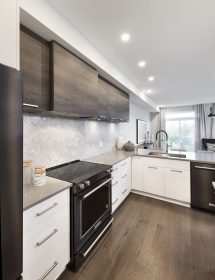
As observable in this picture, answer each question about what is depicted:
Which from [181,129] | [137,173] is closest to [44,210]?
[137,173]

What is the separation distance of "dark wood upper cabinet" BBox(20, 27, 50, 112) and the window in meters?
6.27

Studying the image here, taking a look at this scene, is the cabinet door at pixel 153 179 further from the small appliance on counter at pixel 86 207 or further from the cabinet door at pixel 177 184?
the small appliance on counter at pixel 86 207

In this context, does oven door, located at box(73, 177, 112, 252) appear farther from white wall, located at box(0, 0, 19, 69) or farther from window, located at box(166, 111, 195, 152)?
window, located at box(166, 111, 195, 152)

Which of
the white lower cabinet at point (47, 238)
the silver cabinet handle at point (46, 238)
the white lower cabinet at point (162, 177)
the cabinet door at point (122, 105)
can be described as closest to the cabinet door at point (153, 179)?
the white lower cabinet at point (162, 177)

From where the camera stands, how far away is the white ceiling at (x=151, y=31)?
4.52ft

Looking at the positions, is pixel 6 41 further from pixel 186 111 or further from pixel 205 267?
pixel 186 111

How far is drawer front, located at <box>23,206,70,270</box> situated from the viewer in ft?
3.33

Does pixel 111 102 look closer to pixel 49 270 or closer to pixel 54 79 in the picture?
pixel 54 79

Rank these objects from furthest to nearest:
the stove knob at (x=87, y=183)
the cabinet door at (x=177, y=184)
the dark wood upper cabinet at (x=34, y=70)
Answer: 1. the cabinet door at (x=177, y=184)
2. the stove knob at (x=87, y=183)
3. the dark wood upper cabinet at (x=34, y=70)

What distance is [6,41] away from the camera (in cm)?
91

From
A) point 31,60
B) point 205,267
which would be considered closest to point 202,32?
point 31,60

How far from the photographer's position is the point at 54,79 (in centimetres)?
148

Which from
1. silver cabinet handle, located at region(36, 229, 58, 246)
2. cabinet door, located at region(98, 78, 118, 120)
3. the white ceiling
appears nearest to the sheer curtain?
the white ceiling

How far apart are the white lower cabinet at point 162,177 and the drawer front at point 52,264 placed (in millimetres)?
1952
